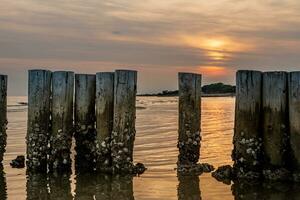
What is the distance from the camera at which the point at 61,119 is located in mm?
9125

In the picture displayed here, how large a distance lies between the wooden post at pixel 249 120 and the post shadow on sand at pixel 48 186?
280 cm

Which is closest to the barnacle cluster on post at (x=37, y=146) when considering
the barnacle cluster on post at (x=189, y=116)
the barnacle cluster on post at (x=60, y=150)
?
Answer: the barnacle cluster on post at (x=60, y=150)

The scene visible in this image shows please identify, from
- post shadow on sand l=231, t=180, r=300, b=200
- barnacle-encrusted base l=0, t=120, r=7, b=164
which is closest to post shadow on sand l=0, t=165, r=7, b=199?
barnacle-encrusted base l=0, t=120, r=7, b=164

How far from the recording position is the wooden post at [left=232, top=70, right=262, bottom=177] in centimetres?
838

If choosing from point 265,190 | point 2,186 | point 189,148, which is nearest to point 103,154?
point 189,148

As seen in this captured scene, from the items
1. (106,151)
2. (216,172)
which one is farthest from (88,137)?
(216,172)

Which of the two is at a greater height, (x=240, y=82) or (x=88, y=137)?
(x=240, y=82)

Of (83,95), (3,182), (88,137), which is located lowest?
(3,182)

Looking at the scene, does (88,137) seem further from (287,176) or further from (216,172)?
(287,176)

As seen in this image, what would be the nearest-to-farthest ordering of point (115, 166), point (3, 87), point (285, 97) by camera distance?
point (285, 97) < point (115, 166) < point (3, 87)

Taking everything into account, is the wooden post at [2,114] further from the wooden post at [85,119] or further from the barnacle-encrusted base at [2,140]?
the wooden post at [85,119]

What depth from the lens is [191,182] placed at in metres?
8.30

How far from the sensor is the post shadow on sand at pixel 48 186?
7579 mm

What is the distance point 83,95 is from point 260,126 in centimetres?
304
